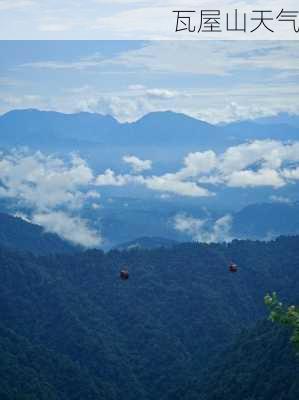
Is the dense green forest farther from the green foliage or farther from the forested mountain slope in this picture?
the green foliage

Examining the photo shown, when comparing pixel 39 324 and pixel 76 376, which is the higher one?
pixel 39 324

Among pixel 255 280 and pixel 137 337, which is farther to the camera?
pixel 255 280

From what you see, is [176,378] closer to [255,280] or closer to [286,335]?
[286,335]

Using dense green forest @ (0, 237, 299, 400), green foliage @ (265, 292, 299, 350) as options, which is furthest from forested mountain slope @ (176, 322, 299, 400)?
green foliage @ (265, 292, 299, 350)

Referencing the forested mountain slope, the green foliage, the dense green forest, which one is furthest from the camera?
the dense green forest

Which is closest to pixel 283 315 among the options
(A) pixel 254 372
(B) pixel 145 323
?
(A) pixel 254 372

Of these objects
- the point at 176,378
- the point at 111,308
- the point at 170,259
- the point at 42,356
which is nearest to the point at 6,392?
the point at 42,356

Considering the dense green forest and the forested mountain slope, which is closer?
the forested mountain slope

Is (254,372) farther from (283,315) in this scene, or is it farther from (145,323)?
(283,315)
